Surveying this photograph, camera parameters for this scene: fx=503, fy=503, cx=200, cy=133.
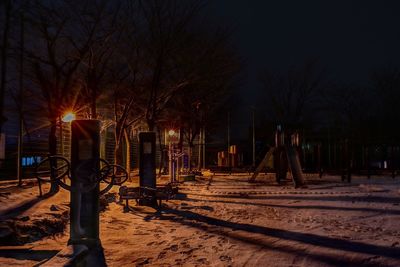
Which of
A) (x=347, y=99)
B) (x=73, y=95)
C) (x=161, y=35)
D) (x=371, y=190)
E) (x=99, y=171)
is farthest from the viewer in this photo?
(x=347, y=99)

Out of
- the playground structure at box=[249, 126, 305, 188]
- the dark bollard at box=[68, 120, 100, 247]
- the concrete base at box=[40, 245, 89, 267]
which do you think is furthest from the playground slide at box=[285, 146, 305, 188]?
the concrete base at box=[40, 245, 89, 267]

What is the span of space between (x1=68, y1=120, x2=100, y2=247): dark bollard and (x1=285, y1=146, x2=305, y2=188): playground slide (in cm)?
1504

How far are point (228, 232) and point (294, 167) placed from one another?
43.5 feet

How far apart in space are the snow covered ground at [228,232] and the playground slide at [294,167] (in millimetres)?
6260

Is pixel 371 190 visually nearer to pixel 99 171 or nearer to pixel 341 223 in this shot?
A: pixel 341 223

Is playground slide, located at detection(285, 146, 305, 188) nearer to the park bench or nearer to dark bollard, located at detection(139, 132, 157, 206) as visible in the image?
dark bollard, located at detection(139, 132, 157, 206)

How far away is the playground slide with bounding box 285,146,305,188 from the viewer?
859 inches

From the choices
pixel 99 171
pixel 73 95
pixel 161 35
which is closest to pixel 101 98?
pixel 73 95

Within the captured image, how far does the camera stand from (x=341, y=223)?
1052 cm

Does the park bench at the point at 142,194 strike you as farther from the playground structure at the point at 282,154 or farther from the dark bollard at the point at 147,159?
the playground structure at the point at 282,154

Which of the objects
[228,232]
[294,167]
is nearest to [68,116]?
[294,167]

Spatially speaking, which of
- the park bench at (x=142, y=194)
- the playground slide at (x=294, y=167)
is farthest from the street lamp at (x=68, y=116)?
the playground slide at (x=294, y=167)

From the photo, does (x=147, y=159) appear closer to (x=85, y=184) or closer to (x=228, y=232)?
(x=228, y=232)

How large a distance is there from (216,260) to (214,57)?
769 inches
